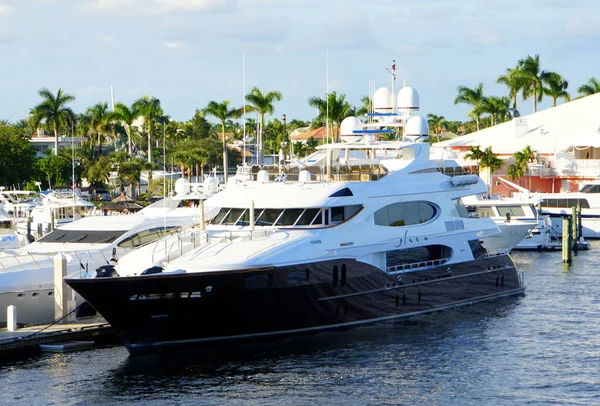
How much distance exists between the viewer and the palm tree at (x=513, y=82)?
100894 millimetres

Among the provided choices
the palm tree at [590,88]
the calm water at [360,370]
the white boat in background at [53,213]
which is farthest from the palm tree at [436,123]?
the calm water at [360,370]

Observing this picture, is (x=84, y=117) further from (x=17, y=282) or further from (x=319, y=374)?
(x=319, y=374)

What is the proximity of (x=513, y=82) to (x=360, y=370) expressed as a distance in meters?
79.8

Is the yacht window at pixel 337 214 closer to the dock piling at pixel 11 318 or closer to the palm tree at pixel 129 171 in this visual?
the dock piling at pixel 11 318

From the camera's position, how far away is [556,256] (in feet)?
171

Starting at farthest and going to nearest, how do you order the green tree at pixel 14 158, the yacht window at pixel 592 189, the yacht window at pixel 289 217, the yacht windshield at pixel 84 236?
the green tree at pixel 14 158
the yacht window at pixel 592 189
the yacht windshield at pixel 84 236
the yacht window at pixel 289 217

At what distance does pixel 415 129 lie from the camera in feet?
119

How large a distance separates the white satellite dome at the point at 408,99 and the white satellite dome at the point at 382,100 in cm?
79

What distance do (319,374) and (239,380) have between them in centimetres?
202

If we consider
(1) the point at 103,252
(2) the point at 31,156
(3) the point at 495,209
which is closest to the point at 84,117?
(2) the point at 31,156

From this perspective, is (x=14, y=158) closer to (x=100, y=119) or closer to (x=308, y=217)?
(x=100, y=119)

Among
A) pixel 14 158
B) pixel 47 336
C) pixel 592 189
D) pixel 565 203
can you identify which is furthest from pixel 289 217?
pixel 14 158

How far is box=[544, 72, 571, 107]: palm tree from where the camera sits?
338 ft

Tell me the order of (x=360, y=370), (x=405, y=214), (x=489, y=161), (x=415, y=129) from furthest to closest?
(x=489, y=161) → (x=415, y=129) → (x=405, y=214) → (x=360, y=370)
